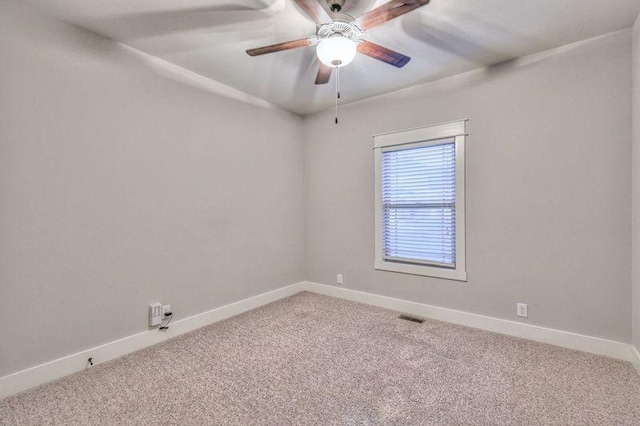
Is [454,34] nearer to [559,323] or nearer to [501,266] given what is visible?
[501,266]

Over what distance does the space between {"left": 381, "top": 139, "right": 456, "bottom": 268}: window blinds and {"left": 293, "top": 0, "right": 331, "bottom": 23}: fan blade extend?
1.75 m

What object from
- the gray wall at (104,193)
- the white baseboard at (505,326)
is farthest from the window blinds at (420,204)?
the gray wall at (104,193)

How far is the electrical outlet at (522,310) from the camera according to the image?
108 inches

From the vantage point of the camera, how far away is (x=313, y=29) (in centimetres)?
229

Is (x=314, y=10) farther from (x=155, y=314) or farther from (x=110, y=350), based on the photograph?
(x=110, y=350)

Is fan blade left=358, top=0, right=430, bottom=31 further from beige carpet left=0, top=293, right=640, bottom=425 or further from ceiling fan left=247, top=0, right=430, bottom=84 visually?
beige carpet left=0, top=293, right=640, bottom=425

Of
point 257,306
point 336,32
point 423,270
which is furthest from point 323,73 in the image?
point 257,306

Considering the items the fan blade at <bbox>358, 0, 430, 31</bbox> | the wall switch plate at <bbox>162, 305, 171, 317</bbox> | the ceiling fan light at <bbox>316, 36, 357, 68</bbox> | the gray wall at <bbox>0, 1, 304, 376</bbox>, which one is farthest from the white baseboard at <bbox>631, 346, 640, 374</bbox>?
the wall switch plate at <bbox>162, 305, 171, 317</bbox>

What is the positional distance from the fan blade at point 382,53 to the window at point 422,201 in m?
1.22

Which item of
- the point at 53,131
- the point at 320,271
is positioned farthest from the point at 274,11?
the point at 320,271

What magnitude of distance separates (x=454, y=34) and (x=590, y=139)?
1.40 metres

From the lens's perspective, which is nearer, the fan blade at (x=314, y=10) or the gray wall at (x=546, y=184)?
the fan blade at (x=314, y=10)

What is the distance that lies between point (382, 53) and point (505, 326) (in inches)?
104

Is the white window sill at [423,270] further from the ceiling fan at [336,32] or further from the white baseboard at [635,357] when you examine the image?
the ceiling fan at [336,32]
